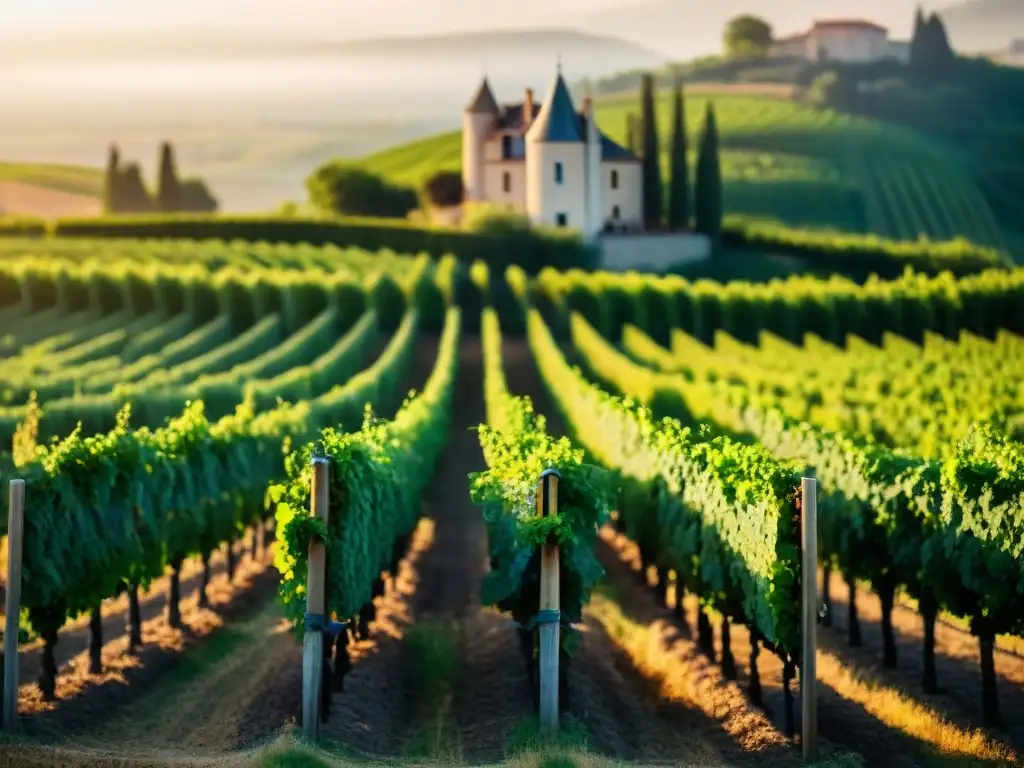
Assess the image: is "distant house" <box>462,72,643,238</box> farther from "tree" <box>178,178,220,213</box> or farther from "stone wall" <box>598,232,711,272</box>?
"tree" <box>178,178,220,213</box>

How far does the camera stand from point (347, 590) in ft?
55.3

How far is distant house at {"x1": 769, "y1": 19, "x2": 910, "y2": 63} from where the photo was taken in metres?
145

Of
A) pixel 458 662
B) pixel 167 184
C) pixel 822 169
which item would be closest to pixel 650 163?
pixel 822 169

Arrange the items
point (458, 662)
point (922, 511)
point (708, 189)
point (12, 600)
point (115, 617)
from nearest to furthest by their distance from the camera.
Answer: point (12, 600), point (922, 511), point (458, 662), point (115, 617), point (708, 189)

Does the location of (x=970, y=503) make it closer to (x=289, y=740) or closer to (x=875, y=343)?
(x=289, y=740)

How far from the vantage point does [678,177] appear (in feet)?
291

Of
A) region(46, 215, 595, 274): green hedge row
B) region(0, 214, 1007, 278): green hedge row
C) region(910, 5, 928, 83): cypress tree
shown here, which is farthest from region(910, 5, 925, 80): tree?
region(46, 215, 595, 274): green hedge row

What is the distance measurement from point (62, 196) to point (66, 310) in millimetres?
44866

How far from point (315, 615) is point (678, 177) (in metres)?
75.4

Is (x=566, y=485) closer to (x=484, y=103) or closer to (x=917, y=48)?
(x=484, y=103)

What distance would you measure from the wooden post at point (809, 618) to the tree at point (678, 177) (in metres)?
73.3

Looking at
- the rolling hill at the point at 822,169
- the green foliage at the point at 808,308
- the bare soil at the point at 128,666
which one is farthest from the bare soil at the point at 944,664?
the rolling hill at the point at 822,169

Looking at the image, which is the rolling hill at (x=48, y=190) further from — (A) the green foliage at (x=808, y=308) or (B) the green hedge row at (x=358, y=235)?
(A) the green foliage at (x=808, y=308)

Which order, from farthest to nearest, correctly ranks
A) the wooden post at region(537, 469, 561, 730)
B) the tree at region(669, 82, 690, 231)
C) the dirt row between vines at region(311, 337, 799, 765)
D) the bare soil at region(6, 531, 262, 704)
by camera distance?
1. the tree at region(669, 82, 690, 231)
2. the bare soil at region(6, 531, 262, 704)
3. the dirt row between vines at region(311, 337, 799, 765)
4. the wooden post at region(537, 469, 561, 730)
